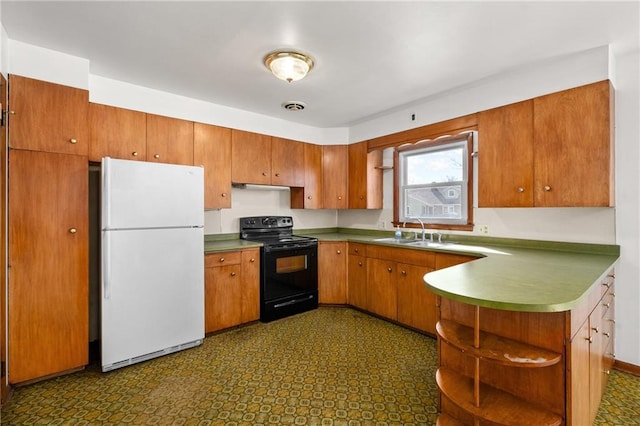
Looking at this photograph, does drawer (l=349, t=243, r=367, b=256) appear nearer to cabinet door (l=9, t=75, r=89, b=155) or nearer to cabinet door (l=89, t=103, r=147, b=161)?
cabinet door (l=89, t=103, r=147, b=161)

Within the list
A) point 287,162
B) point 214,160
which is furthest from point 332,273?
point 214,160

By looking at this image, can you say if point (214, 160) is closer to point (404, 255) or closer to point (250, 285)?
point (250, 285)

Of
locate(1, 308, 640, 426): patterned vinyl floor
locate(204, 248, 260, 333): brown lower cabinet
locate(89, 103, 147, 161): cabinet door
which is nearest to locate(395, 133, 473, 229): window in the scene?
locate(1, 308, 640, 426): patterned vinyl floor

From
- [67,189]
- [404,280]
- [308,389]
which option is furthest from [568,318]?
[67,189]

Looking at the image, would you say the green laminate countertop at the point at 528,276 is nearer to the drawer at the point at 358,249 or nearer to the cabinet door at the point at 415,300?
the cabinet door at the point at 415,300

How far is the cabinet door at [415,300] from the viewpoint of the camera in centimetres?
300

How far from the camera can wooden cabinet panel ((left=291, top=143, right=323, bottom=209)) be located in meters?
4.23

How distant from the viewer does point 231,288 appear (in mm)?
3238

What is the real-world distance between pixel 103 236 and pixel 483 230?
3.59m

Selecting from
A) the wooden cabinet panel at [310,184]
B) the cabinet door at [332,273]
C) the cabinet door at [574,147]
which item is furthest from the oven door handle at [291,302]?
the cabinet door at [574,147]

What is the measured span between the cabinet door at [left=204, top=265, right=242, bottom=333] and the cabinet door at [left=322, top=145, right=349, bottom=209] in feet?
5.63

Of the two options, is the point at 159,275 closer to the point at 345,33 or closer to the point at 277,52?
the point at 277,52

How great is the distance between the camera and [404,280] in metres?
3.26

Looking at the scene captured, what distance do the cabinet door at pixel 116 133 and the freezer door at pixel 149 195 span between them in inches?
14.8
